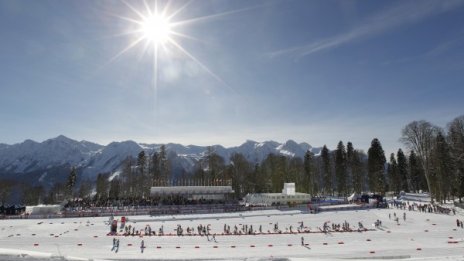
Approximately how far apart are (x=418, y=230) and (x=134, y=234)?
35243 millimetres

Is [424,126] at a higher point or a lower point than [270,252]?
higher

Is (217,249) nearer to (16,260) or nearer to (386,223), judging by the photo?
(16,260)

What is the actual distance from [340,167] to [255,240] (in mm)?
57878

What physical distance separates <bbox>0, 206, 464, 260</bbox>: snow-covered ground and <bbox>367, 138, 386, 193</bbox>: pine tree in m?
26.8

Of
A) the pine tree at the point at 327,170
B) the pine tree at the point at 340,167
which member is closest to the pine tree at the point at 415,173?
the pine tree at the point at 340,167

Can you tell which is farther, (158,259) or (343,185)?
(343,185)

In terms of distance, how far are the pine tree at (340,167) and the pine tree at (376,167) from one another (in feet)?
21.2

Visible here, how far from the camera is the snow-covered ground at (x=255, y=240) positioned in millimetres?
29891

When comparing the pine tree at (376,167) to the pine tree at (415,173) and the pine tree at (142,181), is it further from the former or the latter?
the pine tree at (142,181)

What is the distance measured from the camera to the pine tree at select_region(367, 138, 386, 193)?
82.6m

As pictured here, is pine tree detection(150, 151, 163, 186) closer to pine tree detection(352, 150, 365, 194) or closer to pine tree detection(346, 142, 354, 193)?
pine tree detection(346, 142, 354, 193)

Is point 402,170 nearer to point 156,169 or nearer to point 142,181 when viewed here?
point 156,169

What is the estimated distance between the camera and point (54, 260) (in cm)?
1420

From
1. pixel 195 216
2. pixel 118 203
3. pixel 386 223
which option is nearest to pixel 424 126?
pixel 386 223
